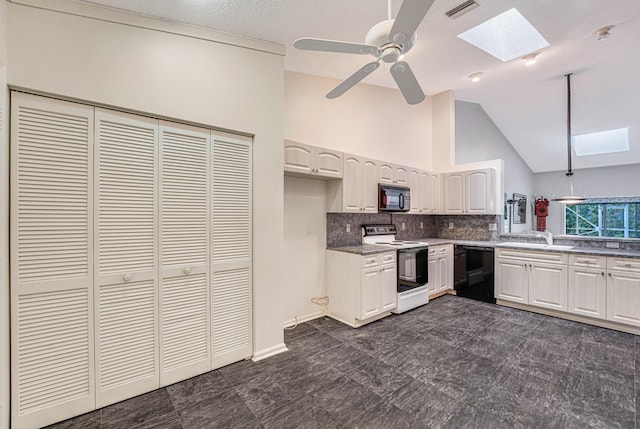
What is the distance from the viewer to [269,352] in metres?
2.57

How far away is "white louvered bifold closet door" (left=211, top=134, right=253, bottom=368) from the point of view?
234 cm

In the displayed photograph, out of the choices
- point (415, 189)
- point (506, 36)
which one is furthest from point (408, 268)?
point (506, 36)

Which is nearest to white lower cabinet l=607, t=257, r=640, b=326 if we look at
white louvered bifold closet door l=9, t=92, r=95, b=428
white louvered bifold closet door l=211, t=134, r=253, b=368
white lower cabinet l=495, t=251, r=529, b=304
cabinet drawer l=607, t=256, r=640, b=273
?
cabinet drawer l=607, t=256, r=640, b=273

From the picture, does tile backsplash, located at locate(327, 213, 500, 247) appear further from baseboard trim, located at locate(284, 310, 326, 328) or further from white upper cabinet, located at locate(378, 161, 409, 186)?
baseboard trim, located at locate(284, 310, 326, 328)

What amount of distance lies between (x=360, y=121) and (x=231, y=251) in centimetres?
267

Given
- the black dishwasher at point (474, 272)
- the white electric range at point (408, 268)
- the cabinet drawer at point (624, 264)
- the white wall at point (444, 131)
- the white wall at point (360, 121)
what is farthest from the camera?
the white wall at point (444, 131)

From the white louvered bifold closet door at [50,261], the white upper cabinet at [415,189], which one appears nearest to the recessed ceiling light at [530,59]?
the white upper cabinet at [415,189]

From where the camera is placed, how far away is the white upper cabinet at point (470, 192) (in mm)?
4359

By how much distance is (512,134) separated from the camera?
6.44m

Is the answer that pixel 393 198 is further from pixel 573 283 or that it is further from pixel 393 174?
pixel 573 283

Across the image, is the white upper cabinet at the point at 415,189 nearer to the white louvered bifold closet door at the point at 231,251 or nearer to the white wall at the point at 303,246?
the white wall at the point at 303,246

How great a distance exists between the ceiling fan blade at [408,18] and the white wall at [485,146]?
13.8 feet

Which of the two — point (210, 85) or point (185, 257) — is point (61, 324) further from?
point (210, 85)

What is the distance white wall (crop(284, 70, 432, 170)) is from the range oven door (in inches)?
60.1
